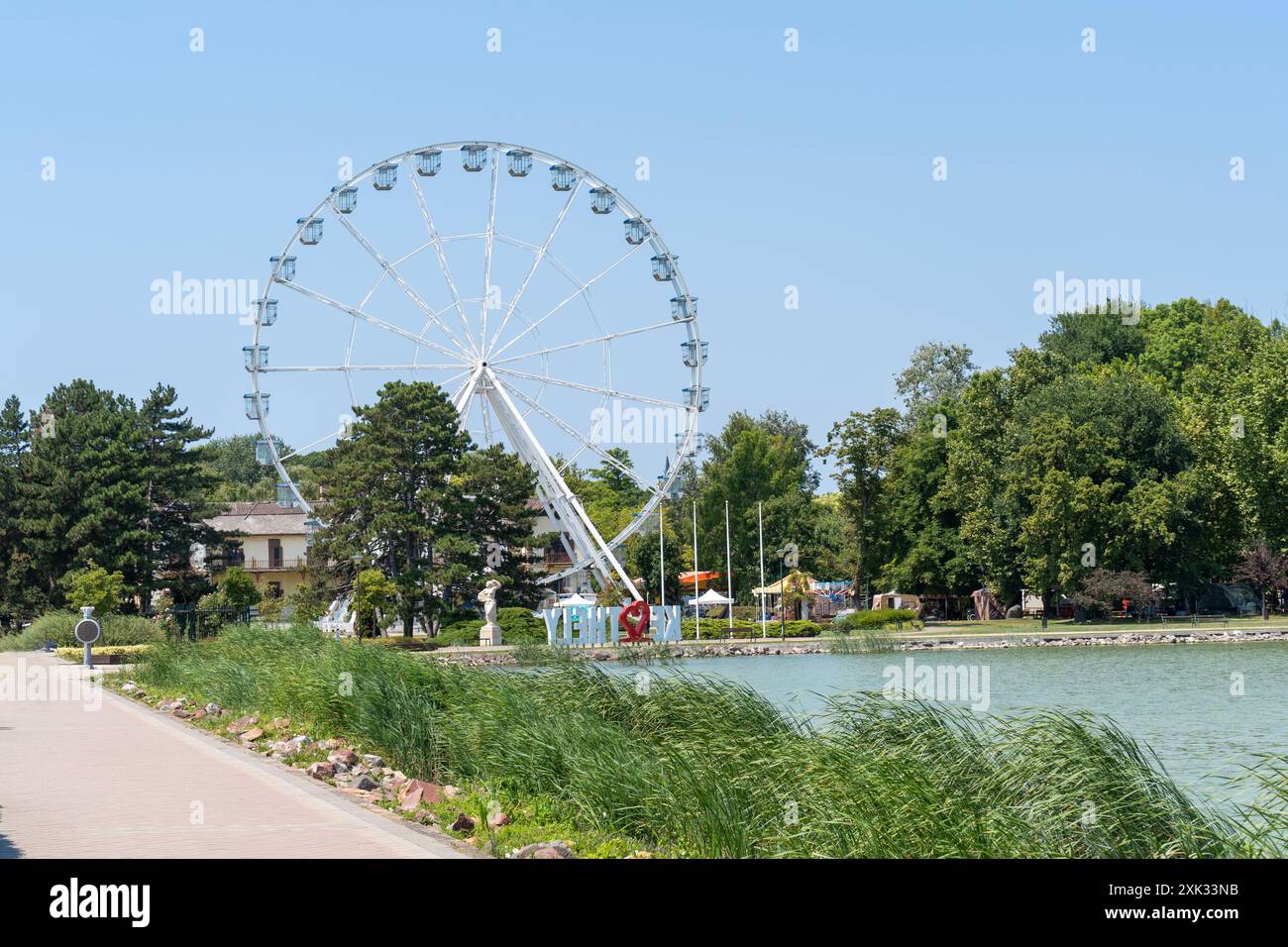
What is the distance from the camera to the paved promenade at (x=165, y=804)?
10.5 metres

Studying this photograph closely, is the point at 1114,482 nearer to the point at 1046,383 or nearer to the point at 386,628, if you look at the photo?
the point at 1046,383

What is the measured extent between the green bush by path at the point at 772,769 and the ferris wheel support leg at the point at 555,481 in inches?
1381

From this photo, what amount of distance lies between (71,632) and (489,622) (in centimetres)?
1436

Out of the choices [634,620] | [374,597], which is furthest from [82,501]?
[634,620]

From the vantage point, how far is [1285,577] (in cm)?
6456

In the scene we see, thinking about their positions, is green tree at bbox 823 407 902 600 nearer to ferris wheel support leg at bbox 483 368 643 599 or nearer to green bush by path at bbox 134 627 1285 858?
ferris wheel support leg at bbox 483 368 643 599

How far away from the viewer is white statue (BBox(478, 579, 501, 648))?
175 feet

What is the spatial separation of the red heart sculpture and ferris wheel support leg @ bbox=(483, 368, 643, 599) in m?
2.09

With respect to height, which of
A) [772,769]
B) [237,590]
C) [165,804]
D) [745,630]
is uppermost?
[237,590]

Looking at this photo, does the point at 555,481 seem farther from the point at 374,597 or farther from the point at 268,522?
the point at 268,522

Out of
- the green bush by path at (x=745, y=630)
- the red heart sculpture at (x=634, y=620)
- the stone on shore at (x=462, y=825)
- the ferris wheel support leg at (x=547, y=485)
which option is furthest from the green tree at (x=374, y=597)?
the stone on shore at (x=462, y=825)

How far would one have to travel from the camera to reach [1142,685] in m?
34.0

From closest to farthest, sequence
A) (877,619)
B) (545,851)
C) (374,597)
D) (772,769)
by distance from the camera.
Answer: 1. (545,851)
2. (772,769)
3. (374,597)
4. (877,619)

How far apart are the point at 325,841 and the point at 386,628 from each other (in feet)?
157
